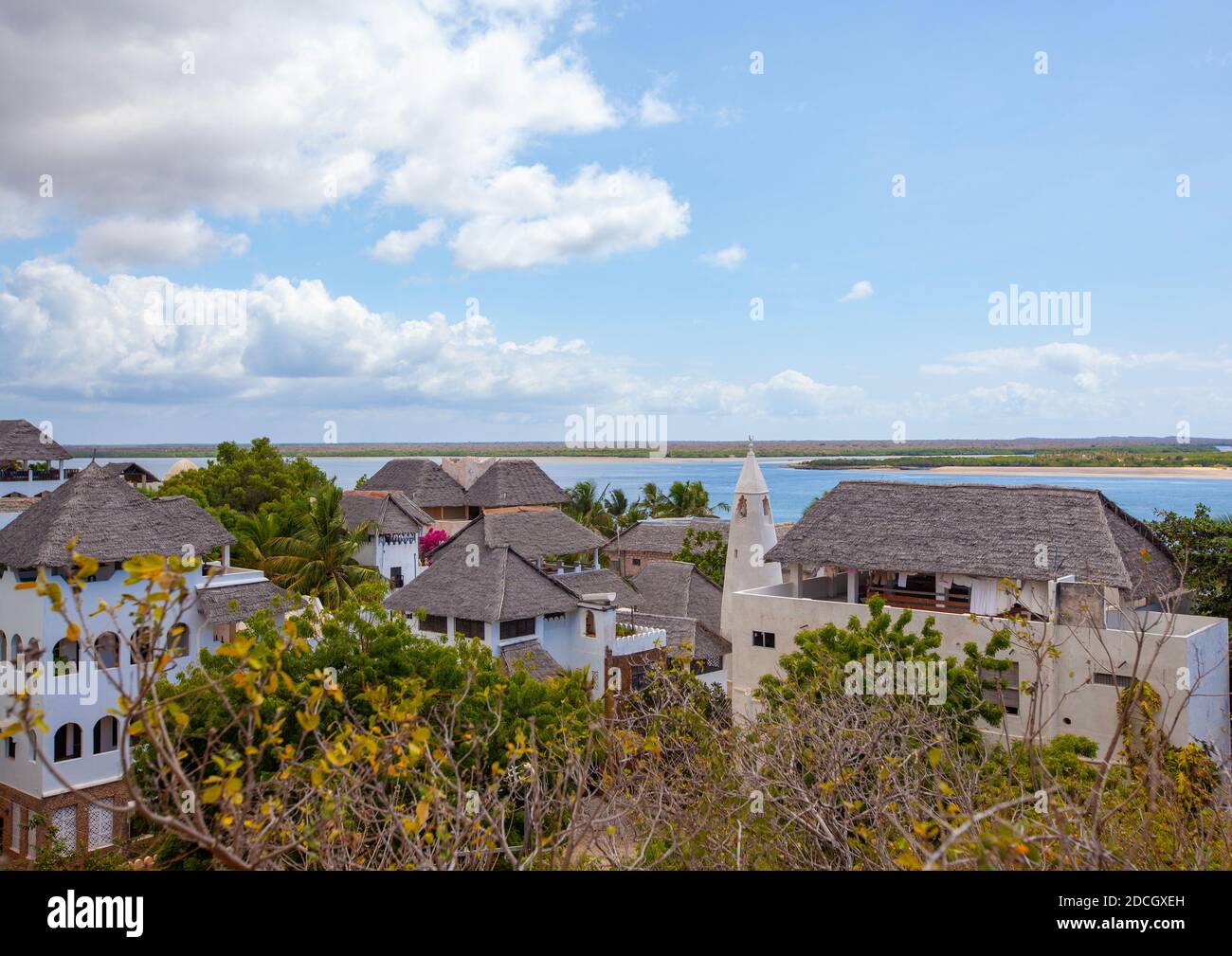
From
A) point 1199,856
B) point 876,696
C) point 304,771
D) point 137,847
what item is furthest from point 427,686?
point 1199,856

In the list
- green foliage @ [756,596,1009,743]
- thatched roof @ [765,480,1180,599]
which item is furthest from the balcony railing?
green foliage @ [756,596,1009,743]

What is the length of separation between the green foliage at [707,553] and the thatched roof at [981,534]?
11.7m

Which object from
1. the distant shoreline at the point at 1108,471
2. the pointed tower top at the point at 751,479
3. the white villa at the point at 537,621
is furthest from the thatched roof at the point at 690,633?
the distant shoreline at the point at 1108,471

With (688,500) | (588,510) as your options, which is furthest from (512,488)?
(688,500)

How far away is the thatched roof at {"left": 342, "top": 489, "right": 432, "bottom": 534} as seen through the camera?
37594 millimetres

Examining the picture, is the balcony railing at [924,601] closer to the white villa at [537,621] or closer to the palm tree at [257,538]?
the white villa at [537,621]

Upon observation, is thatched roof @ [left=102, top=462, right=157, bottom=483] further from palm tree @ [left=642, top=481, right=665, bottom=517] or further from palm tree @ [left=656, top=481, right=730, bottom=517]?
palm tree @ [left=656, top=481, right=730, bottom=517]

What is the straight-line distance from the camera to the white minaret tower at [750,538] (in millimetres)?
23531

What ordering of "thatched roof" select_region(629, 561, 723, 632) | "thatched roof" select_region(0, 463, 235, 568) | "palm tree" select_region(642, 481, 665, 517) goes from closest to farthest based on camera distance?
"thatched roof" select_region(0, 463, 235, 568)
"thatched roof" select_region(629, 561, 723, 632)
"palm tree" select_region(642, 481, 665, 517)

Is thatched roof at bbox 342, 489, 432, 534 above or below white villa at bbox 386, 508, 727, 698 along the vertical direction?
above

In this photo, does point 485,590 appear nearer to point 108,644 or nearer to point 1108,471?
point 108,644

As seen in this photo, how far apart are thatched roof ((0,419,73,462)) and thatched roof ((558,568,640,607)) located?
55.3ft
